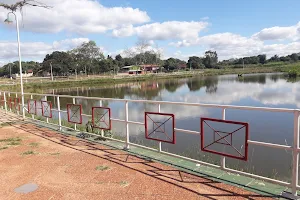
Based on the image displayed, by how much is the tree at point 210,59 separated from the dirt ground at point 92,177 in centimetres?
11819

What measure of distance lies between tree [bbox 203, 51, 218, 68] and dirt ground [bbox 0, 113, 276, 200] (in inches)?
4653

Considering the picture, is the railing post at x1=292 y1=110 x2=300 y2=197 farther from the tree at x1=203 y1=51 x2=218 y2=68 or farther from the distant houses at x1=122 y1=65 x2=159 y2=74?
the tree at x1=203 y1=51 x2=218 y2=68

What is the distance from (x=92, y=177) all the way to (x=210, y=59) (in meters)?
124

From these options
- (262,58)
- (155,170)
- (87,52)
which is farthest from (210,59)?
(155,170)

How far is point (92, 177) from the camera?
4305 millimetres

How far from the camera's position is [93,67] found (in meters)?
75.8

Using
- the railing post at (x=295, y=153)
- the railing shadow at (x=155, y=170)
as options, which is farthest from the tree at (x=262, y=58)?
the railing post at (x=295, y=153)

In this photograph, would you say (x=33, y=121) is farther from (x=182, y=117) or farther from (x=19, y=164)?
(x=182, y=117)

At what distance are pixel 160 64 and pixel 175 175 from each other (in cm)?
10229

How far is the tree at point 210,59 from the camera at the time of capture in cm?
12050

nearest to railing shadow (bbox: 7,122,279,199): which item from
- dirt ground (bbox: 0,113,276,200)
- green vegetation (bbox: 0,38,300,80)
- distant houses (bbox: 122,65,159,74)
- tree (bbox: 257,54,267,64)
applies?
dirt ground (bbox: 0,113,276,200)

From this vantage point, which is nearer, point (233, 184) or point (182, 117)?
point (233, 184)

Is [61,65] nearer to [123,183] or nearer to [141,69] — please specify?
[141,69]

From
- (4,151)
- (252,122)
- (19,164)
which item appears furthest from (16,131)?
(252,122)
